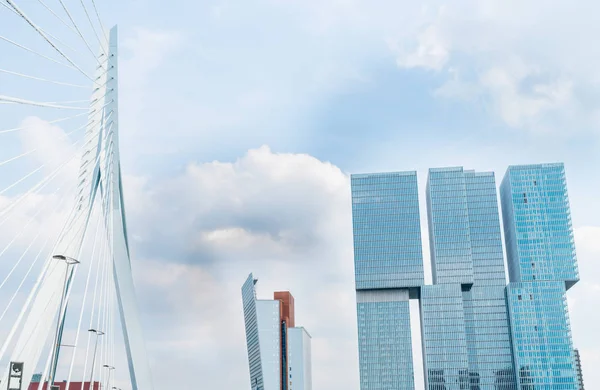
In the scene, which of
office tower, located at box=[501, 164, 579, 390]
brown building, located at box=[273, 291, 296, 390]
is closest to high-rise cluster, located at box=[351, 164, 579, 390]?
office tower, located at box=[501, 164, 579, 390]

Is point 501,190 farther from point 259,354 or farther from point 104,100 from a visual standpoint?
point 104,100

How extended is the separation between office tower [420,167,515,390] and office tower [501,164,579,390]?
3512 millimetres

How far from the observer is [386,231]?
13038 centimetres

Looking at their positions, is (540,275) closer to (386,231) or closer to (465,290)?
(465,290)

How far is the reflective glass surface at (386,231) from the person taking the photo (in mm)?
127375

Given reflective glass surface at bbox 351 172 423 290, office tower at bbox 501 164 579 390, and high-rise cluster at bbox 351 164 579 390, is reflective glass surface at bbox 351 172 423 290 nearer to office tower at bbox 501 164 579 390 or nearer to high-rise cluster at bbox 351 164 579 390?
high-rise cluster at bbox 351 164 579 390

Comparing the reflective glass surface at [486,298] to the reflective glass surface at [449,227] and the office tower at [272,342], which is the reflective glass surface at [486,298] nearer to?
the reflective glass surface at [449,227]

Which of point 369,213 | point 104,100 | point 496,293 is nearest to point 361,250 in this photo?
point 369,213

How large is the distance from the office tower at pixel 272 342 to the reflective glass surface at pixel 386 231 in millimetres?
23169

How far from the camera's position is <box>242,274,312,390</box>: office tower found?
5408 inches

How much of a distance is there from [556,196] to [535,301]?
18.7 meters

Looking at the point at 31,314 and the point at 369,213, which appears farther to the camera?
the point at 369,213

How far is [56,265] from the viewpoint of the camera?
20000 millimetres

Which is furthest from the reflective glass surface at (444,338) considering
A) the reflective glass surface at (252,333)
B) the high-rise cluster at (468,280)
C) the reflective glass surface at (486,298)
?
the reflective glass surface at (252,333)
